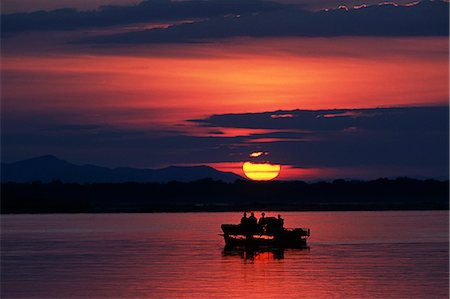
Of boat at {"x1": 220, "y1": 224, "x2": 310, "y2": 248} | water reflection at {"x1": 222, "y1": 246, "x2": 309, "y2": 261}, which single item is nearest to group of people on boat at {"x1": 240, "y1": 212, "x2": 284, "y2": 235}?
boat at {"x1": 220, "y1": 224, "x2": 310, "y2": 248}

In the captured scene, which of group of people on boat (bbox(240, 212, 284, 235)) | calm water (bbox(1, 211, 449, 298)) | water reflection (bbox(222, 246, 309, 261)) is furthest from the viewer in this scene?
group of people on boat (bbox(240, 212, 284, 235))

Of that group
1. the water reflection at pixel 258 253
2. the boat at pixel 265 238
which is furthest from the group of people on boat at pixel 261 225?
the water reflection at pixel 258 253

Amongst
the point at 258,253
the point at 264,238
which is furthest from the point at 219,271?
the point at 264,238

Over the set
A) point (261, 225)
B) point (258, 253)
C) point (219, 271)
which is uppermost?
point (261, 225)

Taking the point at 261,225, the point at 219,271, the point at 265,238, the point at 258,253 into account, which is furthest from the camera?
the point at 261,225

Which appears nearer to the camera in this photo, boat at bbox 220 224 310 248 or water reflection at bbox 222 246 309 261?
water reflection at bbox 222 246 309 261

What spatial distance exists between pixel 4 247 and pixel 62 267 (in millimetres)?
22280

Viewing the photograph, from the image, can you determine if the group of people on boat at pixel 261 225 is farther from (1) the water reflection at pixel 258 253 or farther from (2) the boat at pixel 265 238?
(1) the water reflection at pixel 258 253

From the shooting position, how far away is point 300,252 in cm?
7256

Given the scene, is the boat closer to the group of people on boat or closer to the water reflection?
the group of people on boat

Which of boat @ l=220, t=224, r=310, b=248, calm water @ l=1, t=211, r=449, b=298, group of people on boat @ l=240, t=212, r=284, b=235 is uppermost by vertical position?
group of people on boat @ l=240, t=212, r=284, b=235

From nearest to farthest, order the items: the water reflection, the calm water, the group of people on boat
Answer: the calm water < the water reflection < the group of people on boat

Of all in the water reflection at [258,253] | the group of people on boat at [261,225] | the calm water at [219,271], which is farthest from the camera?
the group of people on boat at [261,225]

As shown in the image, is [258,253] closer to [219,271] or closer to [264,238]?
[264,238]
